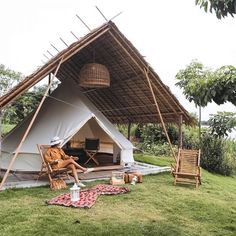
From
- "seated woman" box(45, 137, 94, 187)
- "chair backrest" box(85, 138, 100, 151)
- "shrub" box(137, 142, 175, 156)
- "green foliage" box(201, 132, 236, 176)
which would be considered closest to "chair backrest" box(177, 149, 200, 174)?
"chair backrest" box(85, 138, 100, 151)

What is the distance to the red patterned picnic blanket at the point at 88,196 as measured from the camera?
492 centimetres

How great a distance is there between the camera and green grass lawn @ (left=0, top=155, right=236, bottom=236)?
3.96 m

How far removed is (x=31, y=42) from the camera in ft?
82.3

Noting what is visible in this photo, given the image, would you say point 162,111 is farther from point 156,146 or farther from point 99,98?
point 156,146

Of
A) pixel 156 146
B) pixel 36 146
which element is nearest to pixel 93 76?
pixel 36 146

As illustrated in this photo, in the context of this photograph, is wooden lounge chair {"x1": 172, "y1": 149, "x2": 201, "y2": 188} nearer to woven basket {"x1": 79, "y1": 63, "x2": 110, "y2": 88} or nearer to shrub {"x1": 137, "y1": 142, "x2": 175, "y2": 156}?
woven basket {"x1": 79, "y1": 63, "x2": 110, "y2": 88}

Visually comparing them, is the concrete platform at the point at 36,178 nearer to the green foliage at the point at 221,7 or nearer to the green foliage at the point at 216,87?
the green foliage at the point at 216,87

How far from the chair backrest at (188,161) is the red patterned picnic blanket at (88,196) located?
1.70 meters

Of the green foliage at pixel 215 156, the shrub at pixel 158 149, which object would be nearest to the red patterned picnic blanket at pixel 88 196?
the green foliage at pixel 215 156

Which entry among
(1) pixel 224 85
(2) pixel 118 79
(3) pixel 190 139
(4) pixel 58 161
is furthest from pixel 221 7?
(3) pixel 190 139

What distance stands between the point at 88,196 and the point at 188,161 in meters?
2.79

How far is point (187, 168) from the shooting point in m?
7.21

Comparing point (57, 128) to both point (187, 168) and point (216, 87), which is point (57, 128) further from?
point (216, 87)

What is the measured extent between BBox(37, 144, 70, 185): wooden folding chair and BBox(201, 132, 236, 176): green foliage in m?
5.65
